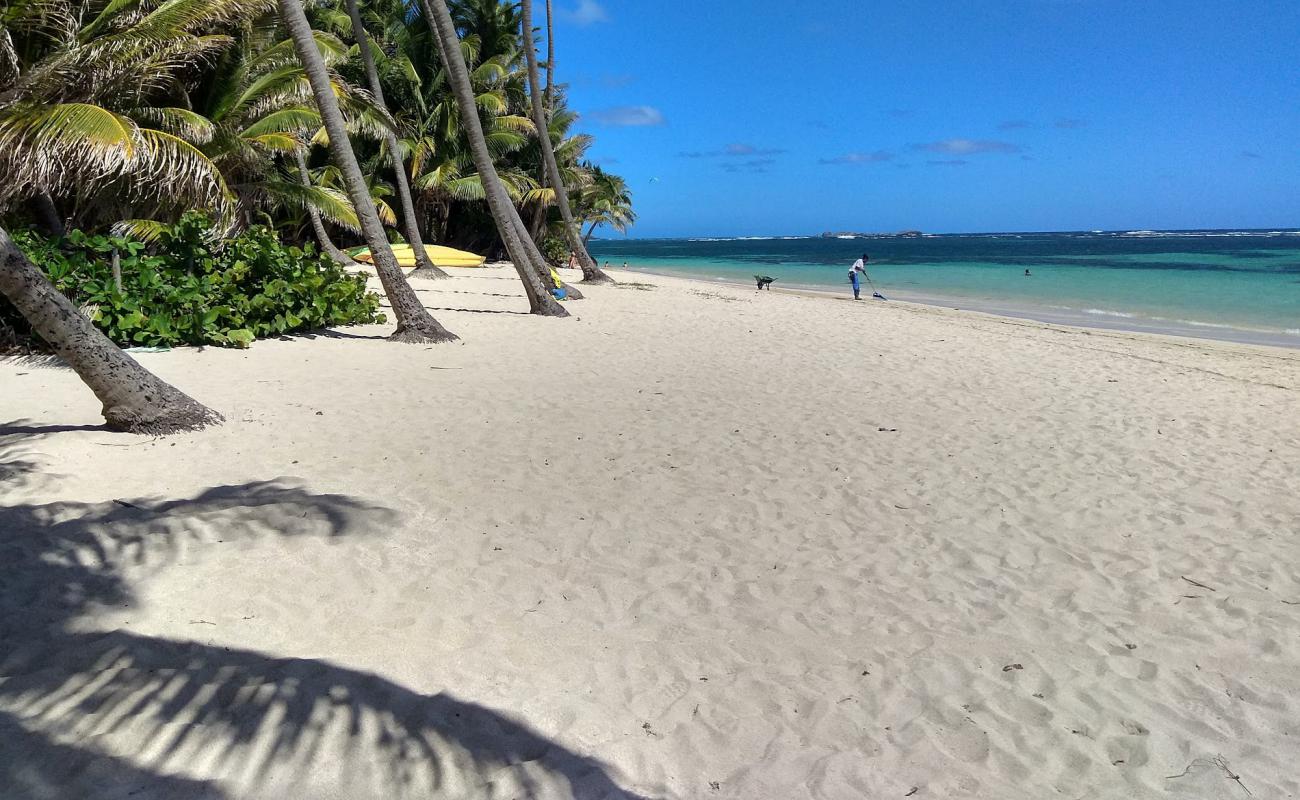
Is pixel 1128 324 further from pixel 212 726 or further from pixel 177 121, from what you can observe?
pixel 212 726

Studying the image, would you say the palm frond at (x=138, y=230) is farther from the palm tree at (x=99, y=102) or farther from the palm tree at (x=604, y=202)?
the palm tree at (x=604, y=202)

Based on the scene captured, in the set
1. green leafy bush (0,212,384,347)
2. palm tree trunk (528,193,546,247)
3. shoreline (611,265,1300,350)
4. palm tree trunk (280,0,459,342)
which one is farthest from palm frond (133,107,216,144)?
palm tree trunk (528,193,546,247)

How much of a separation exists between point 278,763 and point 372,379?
19.0 ft

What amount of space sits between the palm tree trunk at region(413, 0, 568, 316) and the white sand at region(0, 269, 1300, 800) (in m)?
6.53

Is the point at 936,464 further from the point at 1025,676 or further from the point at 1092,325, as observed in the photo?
the point at 1092,325

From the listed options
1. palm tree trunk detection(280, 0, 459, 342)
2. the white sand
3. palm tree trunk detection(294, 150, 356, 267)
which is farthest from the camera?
palm tree trunk detection(294, 150, 356, 267)

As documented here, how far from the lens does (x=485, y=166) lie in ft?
42.6

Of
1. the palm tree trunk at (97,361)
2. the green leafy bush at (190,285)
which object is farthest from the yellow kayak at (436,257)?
the palm tree trunk at (97,361)

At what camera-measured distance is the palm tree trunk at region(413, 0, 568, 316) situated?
38.9 ft

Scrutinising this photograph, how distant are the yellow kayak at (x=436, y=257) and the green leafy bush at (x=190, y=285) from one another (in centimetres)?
1192

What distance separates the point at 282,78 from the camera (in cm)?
1188

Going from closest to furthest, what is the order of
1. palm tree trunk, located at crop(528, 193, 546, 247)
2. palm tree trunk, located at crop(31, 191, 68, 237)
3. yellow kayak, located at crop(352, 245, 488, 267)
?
palm tree trunk, located at crop(31, 191, 68, 237), yellow kayak, located at crop(352, 245, 488, 267), palm tree trunk, located at crop(528, 193, 546, 247)

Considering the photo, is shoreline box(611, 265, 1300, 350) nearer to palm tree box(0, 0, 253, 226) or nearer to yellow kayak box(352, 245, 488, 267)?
yellow kayak box(352, 245, 488, 267)

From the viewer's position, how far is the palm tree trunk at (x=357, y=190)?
357 inches
